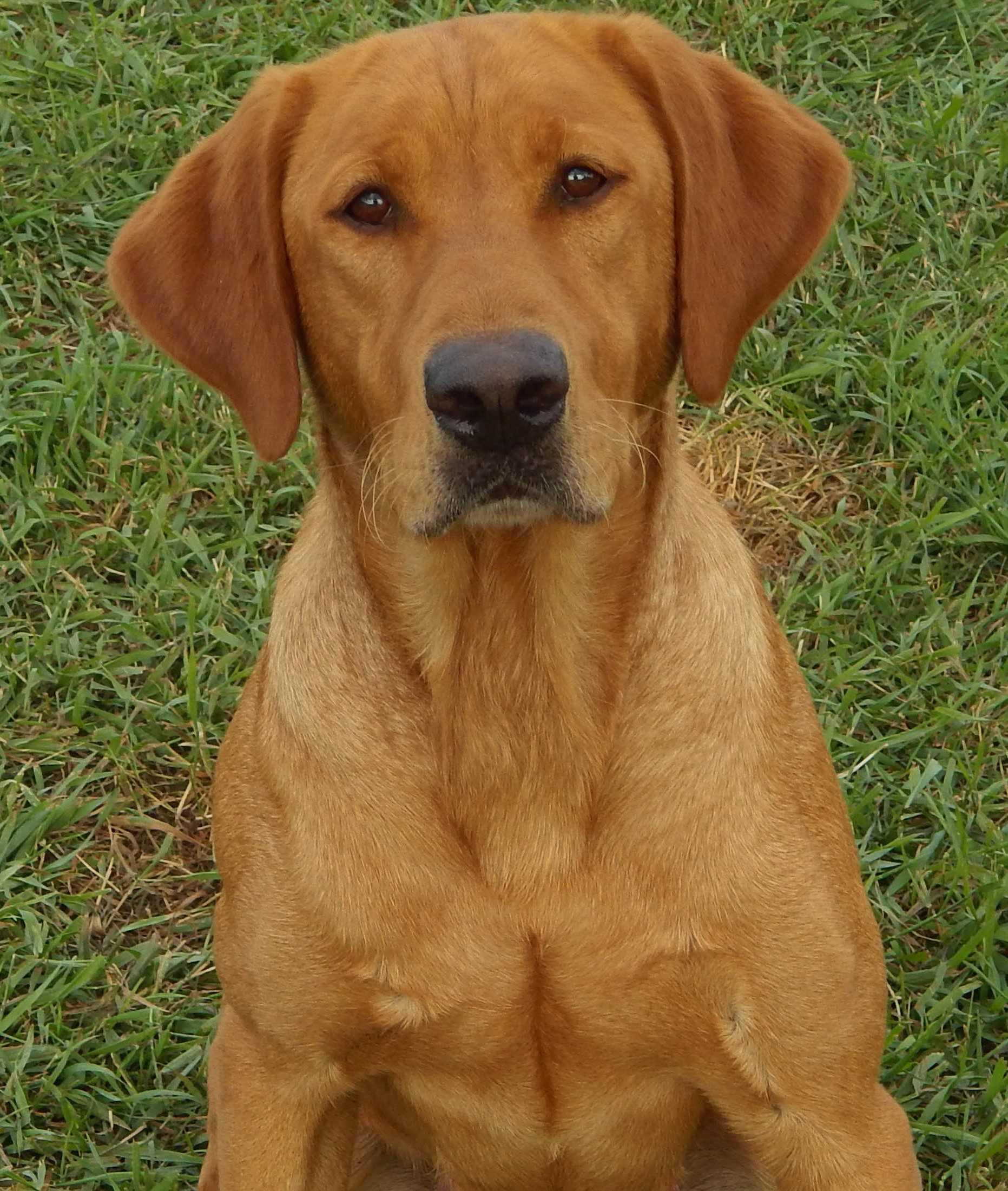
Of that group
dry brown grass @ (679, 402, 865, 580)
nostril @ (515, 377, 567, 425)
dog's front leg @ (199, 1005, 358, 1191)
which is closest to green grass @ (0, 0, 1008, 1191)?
dry brown grass @ (679, 402, 865, 580)

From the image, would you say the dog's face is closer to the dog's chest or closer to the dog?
the dog

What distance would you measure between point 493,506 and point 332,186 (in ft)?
2.14

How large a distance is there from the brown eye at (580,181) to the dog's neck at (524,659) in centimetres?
45

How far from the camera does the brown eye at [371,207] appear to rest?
10.5ft

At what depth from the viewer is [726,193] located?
11.0 feet

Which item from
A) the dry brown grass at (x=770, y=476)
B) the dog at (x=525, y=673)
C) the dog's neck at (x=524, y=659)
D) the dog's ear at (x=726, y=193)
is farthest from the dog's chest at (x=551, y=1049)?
the dry brown grass at (x=770, y=476)

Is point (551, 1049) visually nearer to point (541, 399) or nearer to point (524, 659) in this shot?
point (524, 659)

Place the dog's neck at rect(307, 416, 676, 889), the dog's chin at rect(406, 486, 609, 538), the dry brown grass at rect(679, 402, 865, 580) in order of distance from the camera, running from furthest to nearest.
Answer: the dry brown grass at rect(679, 402, 865, 580), the dog's neck at rect(307, 416, 676, 889), the dog's chin at rect(406, 486, 609, 538)

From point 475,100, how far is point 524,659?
100 cm

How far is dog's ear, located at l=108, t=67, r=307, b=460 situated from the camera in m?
3.36

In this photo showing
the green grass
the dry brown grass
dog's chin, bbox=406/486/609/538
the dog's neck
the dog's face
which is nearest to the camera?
the dog's face

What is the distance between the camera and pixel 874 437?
221 inches

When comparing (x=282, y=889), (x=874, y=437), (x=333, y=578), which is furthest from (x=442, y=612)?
(x=874, y=437)

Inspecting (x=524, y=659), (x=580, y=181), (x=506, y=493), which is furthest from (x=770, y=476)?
(x=506, y=493)
